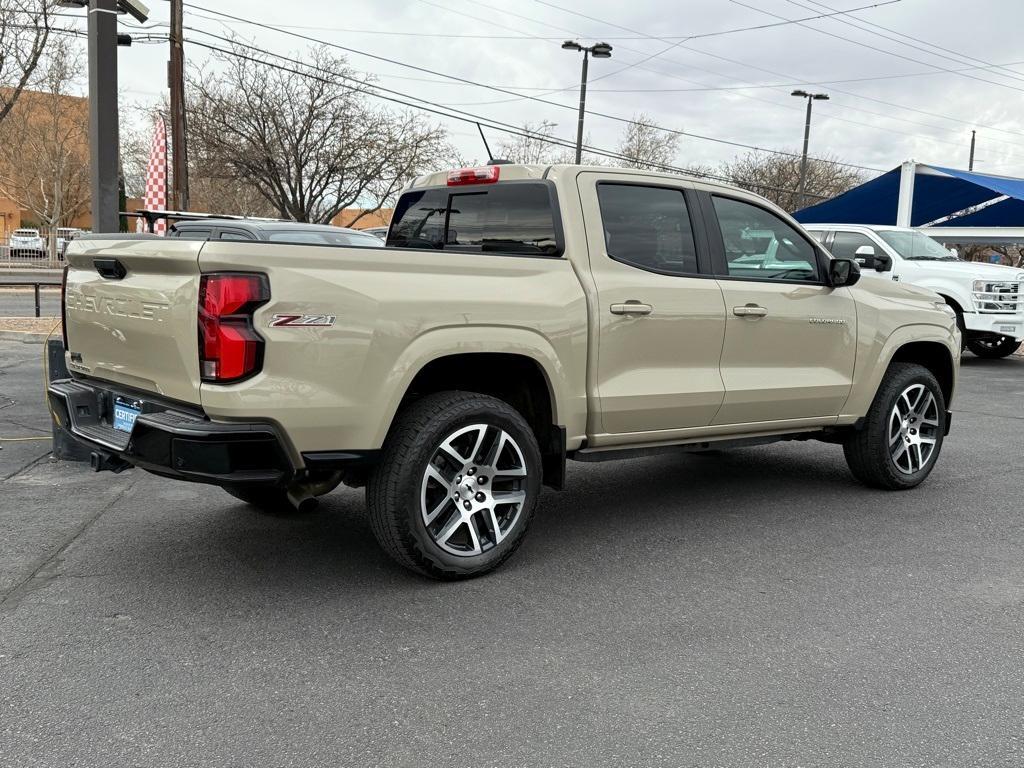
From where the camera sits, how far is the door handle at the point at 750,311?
506cm

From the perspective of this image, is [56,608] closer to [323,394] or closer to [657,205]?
[323,394]

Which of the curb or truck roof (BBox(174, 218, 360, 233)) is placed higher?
truck roof (BBox(174, 218, 360, 233))

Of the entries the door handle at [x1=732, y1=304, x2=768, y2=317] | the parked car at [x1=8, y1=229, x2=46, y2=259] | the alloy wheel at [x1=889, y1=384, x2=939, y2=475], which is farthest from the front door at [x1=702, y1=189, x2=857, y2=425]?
the parked car at [x1=8, y1=229, x2=46, y2=259]

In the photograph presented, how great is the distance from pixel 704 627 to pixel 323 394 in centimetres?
181

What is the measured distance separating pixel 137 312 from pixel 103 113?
25.1ft

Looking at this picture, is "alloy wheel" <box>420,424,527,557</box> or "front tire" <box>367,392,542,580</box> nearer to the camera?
"front tire" <box>367,392,542,580</box>

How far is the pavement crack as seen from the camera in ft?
12.8

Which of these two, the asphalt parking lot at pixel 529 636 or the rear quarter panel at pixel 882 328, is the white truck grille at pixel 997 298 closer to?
the rear quarter panel at pixel 882 328

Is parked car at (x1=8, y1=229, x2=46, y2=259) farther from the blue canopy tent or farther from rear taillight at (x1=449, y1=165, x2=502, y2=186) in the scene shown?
rear taillight at (x1=449, y1=165, x2=502, y2=186)

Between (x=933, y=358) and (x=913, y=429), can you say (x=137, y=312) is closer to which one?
(x=913, y=429)

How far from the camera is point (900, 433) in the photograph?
19.9 ft

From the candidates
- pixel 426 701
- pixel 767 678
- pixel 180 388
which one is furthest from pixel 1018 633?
pixel 180 388

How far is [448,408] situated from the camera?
160 inches

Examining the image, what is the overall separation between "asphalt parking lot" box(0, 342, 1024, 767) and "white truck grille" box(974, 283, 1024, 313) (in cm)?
840
